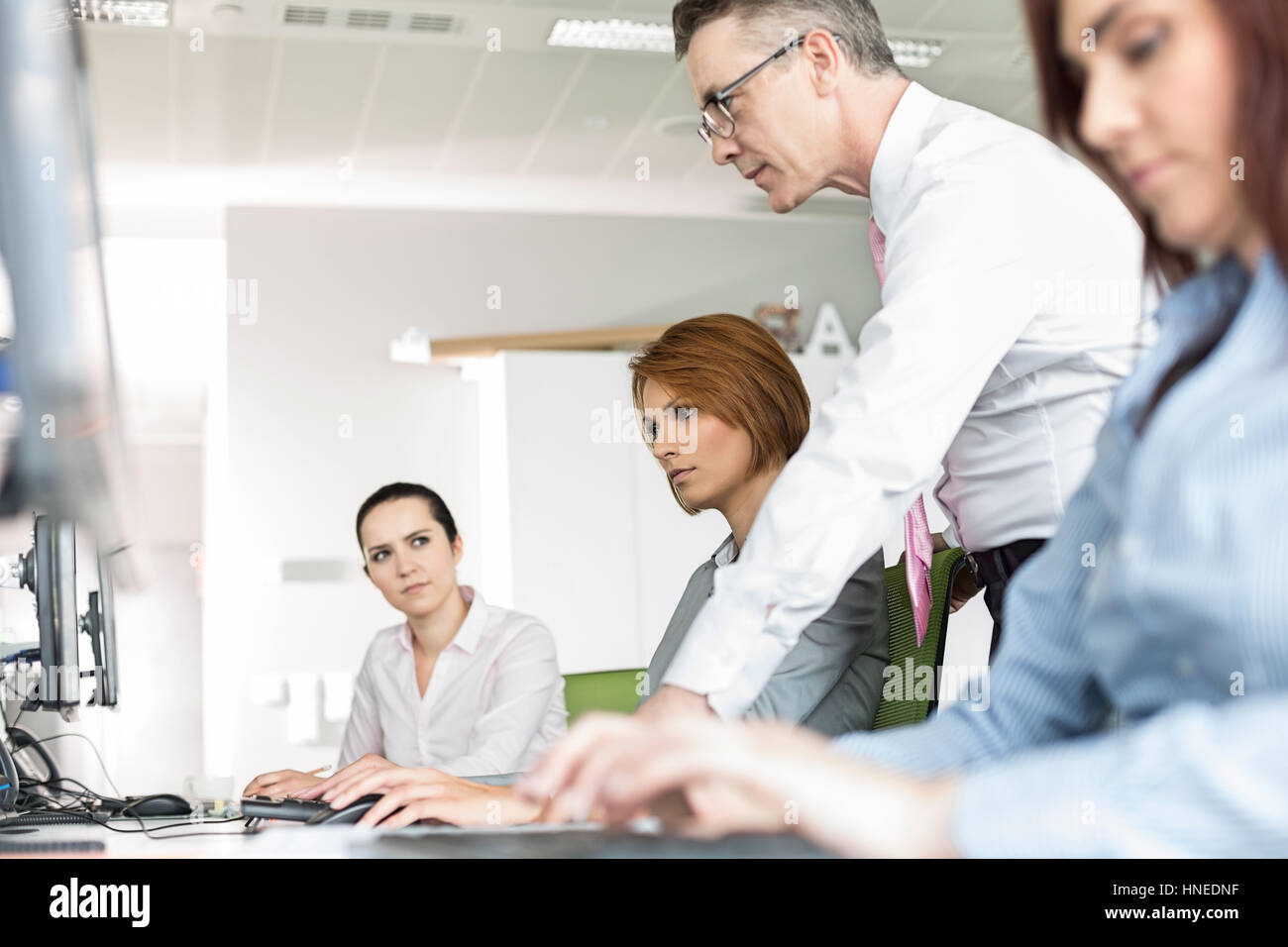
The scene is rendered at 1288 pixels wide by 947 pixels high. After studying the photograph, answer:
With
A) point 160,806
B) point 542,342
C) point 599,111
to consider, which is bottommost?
point 160,806

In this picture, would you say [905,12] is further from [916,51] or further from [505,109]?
[505,109]

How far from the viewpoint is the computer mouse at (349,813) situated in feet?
4.19

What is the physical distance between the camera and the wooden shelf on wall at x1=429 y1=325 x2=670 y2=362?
5641 millimetres

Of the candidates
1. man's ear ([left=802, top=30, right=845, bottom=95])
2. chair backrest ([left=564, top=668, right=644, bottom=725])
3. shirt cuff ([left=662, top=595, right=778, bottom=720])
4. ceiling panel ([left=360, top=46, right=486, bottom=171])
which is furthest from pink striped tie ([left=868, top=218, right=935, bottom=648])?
ceiling panel ([left=360, top=46, right=486, bottom=171])

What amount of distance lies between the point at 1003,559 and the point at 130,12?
3970 mm

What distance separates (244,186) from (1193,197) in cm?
565

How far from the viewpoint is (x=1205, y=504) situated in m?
0.58

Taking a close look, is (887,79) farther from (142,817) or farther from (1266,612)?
(142,817)

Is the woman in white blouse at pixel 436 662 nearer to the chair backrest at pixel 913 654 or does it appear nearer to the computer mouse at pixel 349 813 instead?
the chair backrest at pixel 913 654

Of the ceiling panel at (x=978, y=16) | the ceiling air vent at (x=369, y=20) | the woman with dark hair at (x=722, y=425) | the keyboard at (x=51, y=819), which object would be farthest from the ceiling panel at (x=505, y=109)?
the keyboard at (x=51, y=819)

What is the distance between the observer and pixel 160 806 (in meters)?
1.66

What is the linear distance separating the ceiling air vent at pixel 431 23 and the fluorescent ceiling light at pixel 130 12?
2.70ft

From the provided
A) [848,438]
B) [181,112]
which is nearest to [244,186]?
[181,112]

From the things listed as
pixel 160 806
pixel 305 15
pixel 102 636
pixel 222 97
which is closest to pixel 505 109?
pixel 305 15
